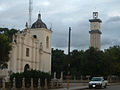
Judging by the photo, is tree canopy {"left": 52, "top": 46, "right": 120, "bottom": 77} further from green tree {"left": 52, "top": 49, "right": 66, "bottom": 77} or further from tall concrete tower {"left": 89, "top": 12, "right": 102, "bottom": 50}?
tall concrete tower {"left": 89, "top": 12, "right": 102, "bottom": 50}

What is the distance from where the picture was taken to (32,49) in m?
68.6

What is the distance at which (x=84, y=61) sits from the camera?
71375 mm

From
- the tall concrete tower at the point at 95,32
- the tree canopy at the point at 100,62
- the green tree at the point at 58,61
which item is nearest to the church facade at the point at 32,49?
the tree canopy at the point at 100,62

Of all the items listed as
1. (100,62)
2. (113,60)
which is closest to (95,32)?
(113,60)

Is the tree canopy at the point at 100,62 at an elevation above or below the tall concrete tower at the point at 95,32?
below

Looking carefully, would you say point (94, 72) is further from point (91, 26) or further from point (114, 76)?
point (91, 26)

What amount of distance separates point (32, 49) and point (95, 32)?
76276 mm

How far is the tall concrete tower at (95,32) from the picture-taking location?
135250 mm

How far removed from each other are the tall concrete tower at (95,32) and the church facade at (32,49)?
200ft

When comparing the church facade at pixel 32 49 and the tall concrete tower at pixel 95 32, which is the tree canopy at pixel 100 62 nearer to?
A: the church facade at pixel 32 49

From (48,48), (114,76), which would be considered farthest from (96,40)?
(48,48)

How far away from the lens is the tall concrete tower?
5325 inches

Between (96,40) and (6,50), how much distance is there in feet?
322

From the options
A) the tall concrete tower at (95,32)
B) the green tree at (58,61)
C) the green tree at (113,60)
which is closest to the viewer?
the green tree at (113,60)
